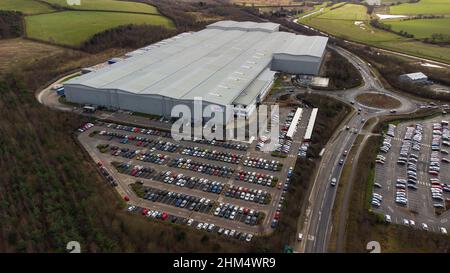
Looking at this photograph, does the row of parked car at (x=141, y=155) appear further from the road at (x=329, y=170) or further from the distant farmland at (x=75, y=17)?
the distant farmland at (x=75, y=17)

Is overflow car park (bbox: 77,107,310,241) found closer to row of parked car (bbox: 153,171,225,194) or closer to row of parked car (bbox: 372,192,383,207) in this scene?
row of parked car (bbox: 153,171,225,194)

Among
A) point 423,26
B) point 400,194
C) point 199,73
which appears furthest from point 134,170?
point 423,26

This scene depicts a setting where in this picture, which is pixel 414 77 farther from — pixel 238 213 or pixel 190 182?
pixel 190 182

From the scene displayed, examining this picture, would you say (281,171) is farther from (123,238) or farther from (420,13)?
(420,13)

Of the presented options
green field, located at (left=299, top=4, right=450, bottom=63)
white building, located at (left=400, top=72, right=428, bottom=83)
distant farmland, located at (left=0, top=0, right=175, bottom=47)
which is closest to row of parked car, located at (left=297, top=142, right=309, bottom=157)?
white building, located at (left=400, top=72, right=428, bottom=83)

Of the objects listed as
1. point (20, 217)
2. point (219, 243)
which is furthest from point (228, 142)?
point (20, 217)

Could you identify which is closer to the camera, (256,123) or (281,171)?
(281,171)
